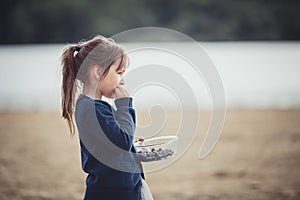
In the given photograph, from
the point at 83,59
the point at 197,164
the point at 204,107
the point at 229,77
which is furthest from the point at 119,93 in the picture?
the point at 229,77

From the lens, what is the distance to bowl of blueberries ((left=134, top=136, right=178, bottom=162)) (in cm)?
256

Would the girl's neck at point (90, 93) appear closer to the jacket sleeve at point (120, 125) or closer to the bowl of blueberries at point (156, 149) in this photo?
the jacket sleeve at point (120, 125)

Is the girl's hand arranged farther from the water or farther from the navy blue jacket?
the water

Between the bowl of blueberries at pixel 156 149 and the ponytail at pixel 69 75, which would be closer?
the bowl of blueberries at pixel 156 149

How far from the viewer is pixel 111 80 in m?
2.63

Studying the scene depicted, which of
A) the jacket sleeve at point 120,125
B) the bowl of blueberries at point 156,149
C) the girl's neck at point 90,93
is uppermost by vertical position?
the girl's neck at point 90,93

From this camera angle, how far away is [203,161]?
18.7 feet

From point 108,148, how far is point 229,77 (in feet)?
26.8

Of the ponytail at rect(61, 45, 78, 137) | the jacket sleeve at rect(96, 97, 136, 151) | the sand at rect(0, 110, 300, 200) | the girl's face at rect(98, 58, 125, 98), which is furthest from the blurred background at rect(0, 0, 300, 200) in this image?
the jacket sleeve at rect(96, 97, 136, 151)

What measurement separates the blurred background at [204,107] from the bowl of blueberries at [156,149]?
2.09 ft

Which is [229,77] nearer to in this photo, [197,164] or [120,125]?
[197,164]

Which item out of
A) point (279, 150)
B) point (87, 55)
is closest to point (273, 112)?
point (279, 150)

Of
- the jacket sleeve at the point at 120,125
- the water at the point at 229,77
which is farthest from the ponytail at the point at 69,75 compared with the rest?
the water at the point at 229,77

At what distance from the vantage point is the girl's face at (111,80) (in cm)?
262
